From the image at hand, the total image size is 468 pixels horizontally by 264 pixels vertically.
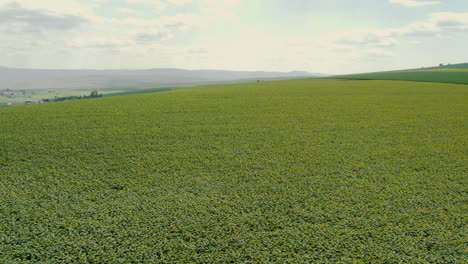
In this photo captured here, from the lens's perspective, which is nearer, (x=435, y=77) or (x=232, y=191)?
(x=232, y=191)

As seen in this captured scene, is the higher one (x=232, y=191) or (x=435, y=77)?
(x=435, y=77)

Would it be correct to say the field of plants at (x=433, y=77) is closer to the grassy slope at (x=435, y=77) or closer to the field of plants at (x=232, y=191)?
the grassy slope at (x=435, y=77)

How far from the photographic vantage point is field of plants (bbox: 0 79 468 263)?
3773 millimetres

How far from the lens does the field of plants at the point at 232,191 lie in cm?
377

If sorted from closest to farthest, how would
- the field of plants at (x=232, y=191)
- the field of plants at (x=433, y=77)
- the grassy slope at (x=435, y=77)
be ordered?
1. the field of plants at (x=232, y=191)
2. the grassy slope at (x=435, y=77)
3. the field of plants at (x=433, y=77)

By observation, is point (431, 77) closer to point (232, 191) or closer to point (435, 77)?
point (435, 77)

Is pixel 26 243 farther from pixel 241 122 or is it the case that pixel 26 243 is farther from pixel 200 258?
pixel 241 122

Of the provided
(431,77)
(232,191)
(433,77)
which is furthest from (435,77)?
(232,191)

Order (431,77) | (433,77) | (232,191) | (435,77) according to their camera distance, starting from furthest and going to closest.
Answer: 1. (431,77)
2. (433,77)
3. (435,77)
4. (232,191)

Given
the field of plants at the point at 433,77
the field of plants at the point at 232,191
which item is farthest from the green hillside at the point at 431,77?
the field of plants at the point at 232,191

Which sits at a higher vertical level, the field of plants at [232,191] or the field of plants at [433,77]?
the field of plants at [433,77]

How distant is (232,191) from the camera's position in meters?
5.31

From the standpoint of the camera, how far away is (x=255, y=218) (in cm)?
443

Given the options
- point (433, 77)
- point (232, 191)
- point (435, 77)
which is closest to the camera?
point (232, 191)
